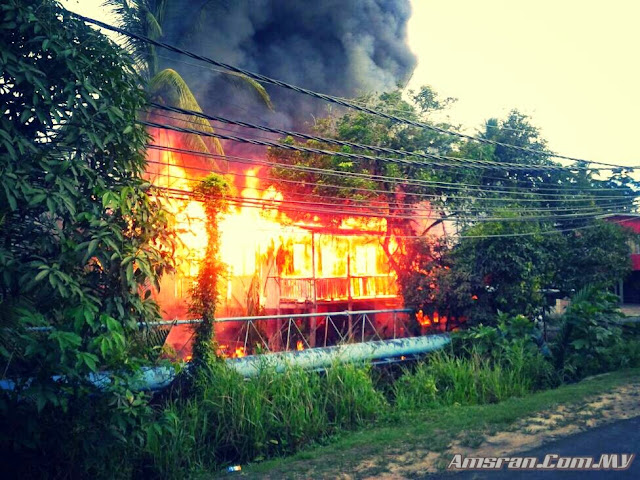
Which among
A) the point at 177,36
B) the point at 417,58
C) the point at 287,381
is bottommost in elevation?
the point at 287,381

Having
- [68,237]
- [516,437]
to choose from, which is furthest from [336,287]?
[68,237]

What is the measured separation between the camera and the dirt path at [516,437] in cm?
755

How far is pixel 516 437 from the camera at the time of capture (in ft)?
27.6

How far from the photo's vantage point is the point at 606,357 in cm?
1431

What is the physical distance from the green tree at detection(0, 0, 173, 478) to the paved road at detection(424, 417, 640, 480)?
4313 millimetres

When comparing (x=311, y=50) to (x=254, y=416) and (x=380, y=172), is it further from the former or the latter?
(x=254, y=416)

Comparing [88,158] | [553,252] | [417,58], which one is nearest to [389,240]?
[553,252]

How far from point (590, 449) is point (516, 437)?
3.42 feet

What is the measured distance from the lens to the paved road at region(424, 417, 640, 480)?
6715 millimetres

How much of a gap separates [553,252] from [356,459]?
42.8ft

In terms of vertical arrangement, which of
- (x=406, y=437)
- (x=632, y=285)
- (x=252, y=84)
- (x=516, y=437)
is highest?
(x=252, y=84)

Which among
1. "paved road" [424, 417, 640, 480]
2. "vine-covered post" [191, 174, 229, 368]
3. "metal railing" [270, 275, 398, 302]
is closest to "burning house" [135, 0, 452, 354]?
"metal railing" [270, 275, 398, 302]

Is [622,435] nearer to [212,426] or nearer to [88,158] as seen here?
[212,426]

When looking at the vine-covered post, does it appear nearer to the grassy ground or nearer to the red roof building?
the grassy ground
